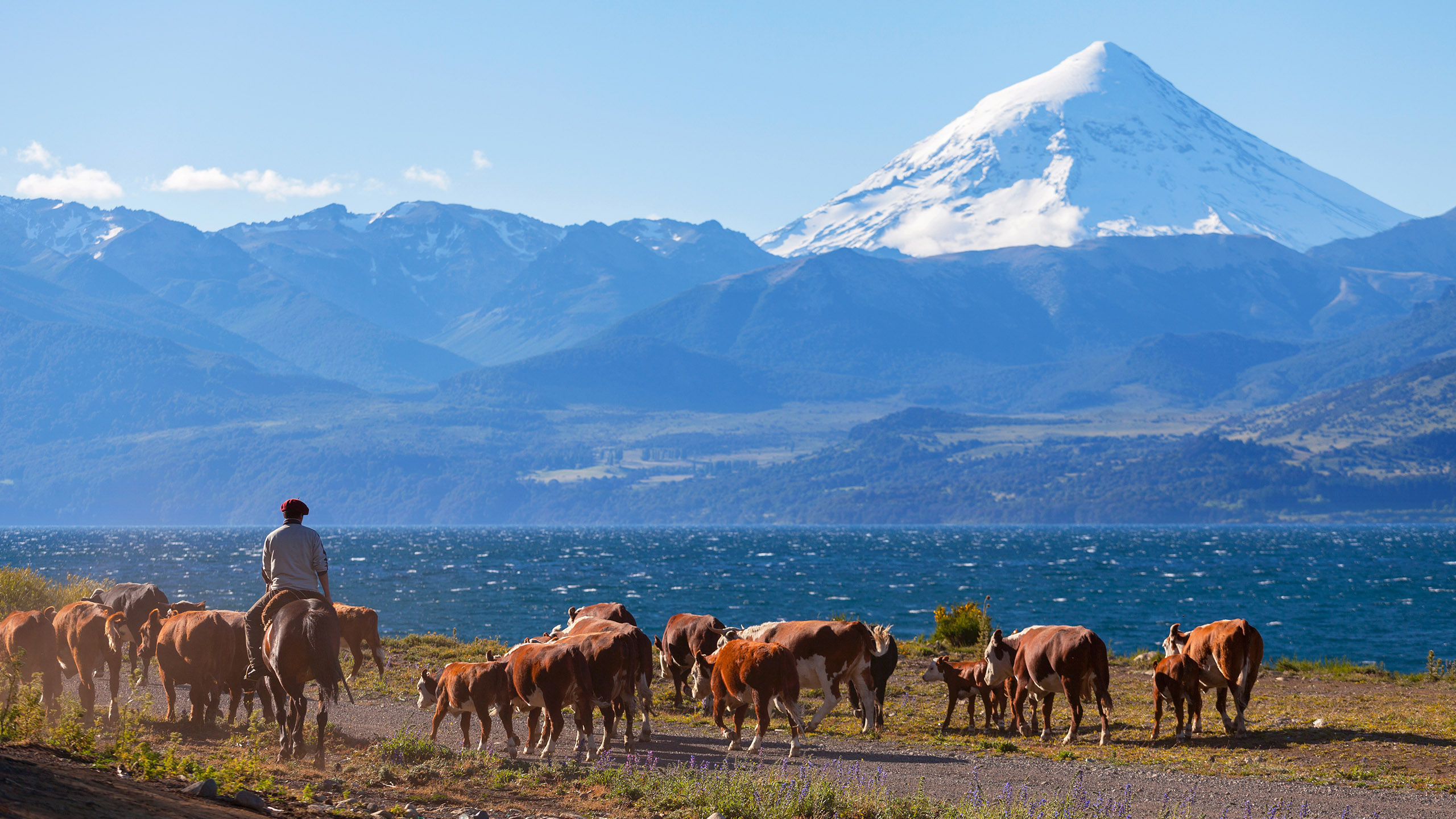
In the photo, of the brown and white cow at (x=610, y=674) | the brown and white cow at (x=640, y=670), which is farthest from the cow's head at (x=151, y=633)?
the brown and white cow at (x=610, y=674)

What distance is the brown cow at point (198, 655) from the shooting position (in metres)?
17.3

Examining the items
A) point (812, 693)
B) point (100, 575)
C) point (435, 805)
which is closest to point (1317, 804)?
point (435, 805)

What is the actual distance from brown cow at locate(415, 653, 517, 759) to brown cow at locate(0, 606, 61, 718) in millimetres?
6047

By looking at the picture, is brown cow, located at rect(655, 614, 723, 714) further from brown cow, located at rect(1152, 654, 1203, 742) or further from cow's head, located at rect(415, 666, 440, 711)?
brown cow, located at rect(1152, 654, 1203, 742)

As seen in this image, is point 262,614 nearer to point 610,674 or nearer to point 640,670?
point 610,674

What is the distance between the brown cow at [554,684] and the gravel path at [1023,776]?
1.99 ft

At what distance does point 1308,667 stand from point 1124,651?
1795 cm

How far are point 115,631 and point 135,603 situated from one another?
384 cm

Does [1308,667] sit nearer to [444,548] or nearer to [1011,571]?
[1011,571]

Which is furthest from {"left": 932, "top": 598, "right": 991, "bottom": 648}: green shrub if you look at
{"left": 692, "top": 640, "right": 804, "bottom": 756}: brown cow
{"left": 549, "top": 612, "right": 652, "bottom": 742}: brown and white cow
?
{"left": 692, "top": 640, "right": 804, "bottom": 756}: brown cow

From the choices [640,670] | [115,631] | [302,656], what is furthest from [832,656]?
[115,631]

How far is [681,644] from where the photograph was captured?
2264cm

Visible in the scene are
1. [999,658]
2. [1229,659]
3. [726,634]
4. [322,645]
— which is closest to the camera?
[322,645]

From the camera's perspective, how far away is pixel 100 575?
91.1m
